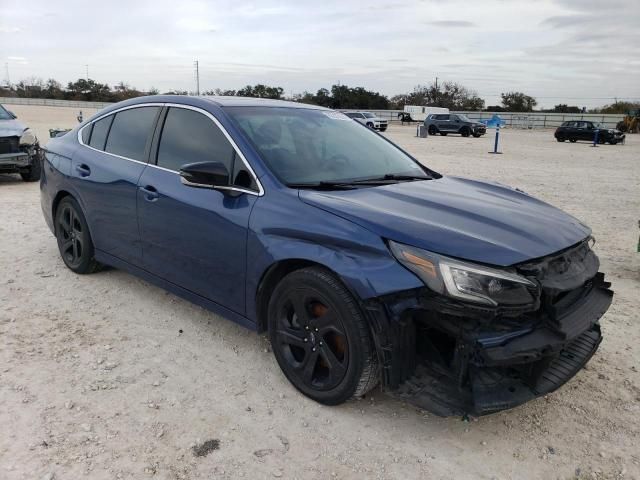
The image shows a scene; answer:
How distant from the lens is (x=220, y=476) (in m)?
2.50

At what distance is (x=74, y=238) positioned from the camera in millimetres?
4965

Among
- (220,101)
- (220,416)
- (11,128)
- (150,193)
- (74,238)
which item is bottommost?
(220,416)

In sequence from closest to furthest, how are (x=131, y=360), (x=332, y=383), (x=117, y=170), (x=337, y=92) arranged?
(x=332, y=383) < (x=131, y=360) < (x=117, y=170) < (x=337, y=92)

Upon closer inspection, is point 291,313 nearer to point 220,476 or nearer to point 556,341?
point 220,476

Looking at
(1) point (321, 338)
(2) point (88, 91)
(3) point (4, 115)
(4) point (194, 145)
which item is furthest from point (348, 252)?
(2) point (88, 91)

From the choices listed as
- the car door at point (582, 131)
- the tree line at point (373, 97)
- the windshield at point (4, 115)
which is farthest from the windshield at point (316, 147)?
the tree line at point (373, 97)

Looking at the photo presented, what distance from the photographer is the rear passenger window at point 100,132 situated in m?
4.70

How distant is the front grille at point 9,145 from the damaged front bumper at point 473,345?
955 cm

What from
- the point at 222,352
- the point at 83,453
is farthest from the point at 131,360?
the point at 83,453

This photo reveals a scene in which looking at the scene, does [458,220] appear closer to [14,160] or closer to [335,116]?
[335,116]

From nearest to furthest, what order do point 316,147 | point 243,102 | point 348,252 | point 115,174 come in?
point 348,252
point 316,147
point 243,102
point 115,174

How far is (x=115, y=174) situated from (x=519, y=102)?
79.5m

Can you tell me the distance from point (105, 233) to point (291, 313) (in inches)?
85.8

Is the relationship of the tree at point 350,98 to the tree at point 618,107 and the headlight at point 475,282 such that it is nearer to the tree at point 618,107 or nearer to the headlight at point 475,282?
the tree at point 618,107
